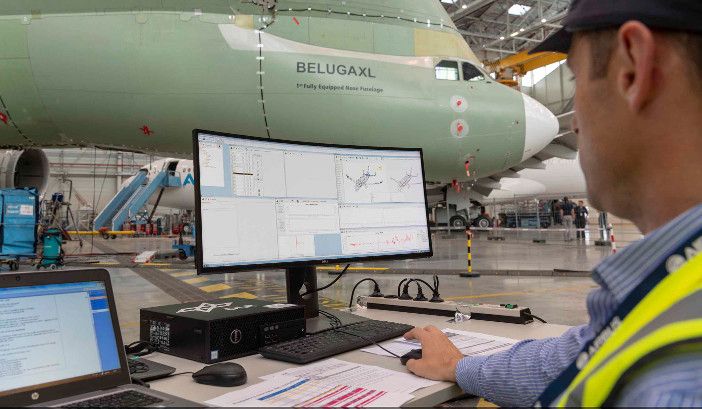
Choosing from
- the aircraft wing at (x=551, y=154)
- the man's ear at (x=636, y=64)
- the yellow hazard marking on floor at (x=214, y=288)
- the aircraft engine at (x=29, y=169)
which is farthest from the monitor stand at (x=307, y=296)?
the aircraft wing at (x=551, y=154)

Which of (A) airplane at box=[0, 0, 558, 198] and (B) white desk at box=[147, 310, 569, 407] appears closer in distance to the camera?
(B) white desk at box=[147, 310, 569, 407]

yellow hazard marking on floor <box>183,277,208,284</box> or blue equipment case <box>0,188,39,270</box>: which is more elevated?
blue equipment case <box>0,188,39,270</box>

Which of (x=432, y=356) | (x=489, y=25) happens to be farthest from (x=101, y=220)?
(x=489, y=25)

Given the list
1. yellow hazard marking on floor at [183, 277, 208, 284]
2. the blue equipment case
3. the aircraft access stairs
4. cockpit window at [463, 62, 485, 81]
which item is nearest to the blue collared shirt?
cockpit window at [463, 62, 485, 81]

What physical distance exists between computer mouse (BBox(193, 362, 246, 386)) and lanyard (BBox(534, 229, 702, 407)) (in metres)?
0.79

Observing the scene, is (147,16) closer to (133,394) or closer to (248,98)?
(248,98)

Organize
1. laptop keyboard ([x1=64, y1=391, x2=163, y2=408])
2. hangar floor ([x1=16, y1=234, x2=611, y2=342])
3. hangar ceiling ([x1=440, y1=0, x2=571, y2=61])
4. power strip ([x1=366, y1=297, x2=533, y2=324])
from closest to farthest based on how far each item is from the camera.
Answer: laptop keyboard ([x1=64, y1=391, x2=163, y2=408]), power strip ([x1=366, y1=297, x2=533, y2=324]), hangar floor ([x1=16, y1=234, x2=611, y2=342]), hangar ceiling ([x1=440, y1=0, x2=571, y2=61])

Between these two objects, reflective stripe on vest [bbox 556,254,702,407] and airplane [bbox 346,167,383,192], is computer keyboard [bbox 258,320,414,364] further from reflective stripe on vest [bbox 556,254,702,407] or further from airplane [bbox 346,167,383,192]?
reflective stripe on vest [bbox 556,254,702,407]

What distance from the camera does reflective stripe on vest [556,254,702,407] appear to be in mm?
468

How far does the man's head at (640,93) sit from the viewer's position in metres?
0.62

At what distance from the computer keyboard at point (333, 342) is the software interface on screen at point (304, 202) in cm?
31

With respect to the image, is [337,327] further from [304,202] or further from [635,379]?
[635,379]

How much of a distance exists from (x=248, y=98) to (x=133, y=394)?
4.95 m

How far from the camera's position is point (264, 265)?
1.69 meters
